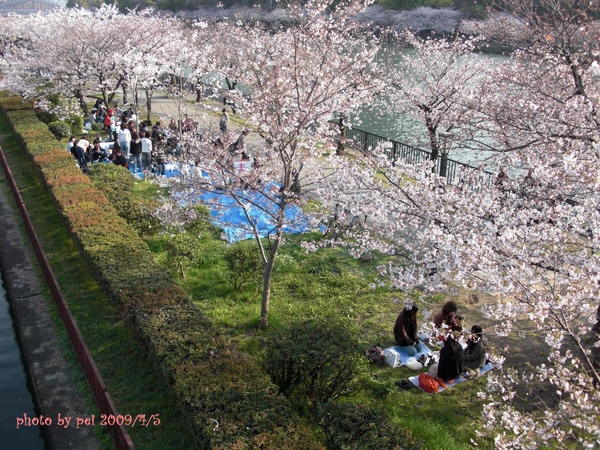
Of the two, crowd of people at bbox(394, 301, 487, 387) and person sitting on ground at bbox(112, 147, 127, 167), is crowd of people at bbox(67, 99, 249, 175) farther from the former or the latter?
crowd of people at bbox(394, 301, 487, 387)

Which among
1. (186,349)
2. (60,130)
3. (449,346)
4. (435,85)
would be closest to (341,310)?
(449,346)

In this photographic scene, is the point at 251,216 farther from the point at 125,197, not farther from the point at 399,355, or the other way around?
the point at 399,355

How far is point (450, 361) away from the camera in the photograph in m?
7.40

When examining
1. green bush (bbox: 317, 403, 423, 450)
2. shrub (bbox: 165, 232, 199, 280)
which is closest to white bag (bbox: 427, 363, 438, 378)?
green bush (bbox: 317, 403, 423, 450)

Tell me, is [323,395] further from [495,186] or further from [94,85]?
[94,85]

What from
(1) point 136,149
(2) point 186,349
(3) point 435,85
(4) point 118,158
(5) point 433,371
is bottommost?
(5) point 433,371

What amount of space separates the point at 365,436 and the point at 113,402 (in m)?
3.40

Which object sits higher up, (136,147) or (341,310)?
(136,147)

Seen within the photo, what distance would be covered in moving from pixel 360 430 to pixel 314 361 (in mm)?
1366

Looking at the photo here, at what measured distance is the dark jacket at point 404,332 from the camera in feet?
26.1

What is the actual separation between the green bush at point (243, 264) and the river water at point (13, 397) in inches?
150

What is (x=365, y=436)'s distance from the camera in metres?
5.21

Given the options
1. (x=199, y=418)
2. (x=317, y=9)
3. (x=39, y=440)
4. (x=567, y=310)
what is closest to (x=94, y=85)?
(x=317, y=9)

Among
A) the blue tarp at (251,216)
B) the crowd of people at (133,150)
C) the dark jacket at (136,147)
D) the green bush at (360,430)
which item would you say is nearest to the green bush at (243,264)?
the blue tarp at (251,216)
